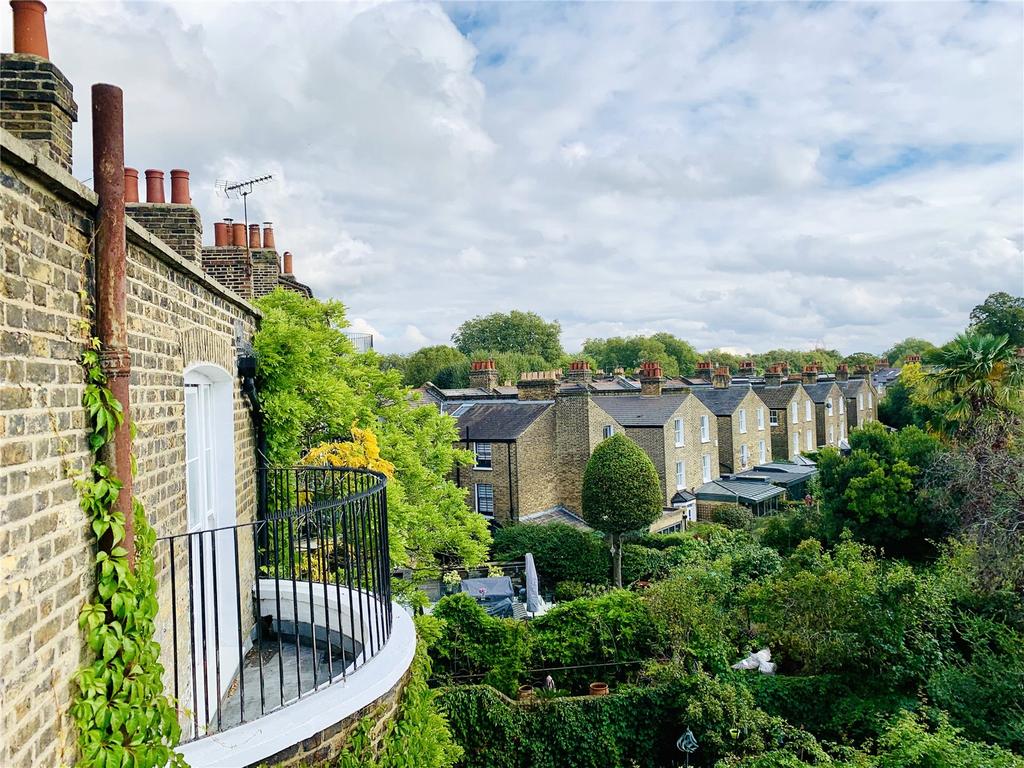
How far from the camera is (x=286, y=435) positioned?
9000 mm

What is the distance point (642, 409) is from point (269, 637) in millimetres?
27718

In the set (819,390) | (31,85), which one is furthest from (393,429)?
(819,390)

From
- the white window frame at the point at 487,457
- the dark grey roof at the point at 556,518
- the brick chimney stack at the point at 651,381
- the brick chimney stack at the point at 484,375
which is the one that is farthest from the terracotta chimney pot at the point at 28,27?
the brick chimney stack at the point at 484,375

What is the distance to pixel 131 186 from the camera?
746 centimetres

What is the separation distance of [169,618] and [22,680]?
225cm

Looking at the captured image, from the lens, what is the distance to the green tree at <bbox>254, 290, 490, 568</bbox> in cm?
1229

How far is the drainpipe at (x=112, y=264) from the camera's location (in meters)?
3.49

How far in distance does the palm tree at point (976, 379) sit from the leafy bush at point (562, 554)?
12.3 metres

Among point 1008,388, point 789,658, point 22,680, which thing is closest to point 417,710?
point 22,680

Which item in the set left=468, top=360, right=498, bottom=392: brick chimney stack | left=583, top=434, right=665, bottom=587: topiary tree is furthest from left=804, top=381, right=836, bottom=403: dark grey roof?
left=583, top=434, right=665, bottom=587: topiary tree

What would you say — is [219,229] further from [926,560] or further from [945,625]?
[926,560]

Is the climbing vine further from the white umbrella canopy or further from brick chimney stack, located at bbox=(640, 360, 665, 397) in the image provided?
brick chimney stack, located at bbox=(640, 360, 665, 397)

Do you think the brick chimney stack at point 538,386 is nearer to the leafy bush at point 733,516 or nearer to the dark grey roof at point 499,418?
the dark grey roof at point 499,418

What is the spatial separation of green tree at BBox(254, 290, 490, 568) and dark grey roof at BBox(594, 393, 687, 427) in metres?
14.1
